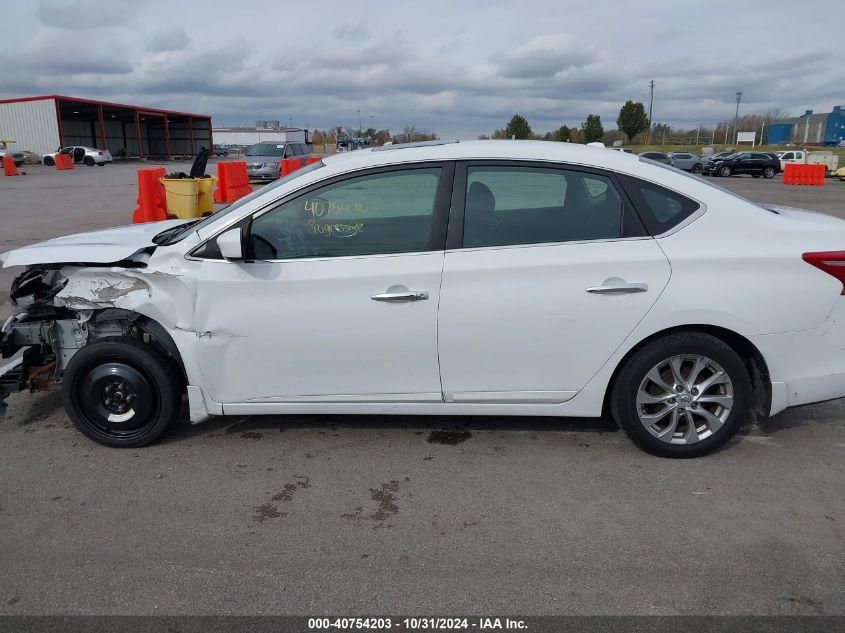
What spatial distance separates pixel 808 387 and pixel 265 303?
3065 mm

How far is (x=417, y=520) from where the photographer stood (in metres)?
3.35

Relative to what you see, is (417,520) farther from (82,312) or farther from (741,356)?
(82,312)

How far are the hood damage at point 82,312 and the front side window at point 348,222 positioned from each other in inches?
22.6

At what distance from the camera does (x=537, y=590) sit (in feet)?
9.25

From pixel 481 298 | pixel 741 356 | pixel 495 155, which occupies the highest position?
pixel 495 155

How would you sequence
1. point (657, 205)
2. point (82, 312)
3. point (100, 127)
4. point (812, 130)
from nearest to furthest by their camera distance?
point (657, 205) < point (82, 312) < point (100, 127) < point (812, 130)

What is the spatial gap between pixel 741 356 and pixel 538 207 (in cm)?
145

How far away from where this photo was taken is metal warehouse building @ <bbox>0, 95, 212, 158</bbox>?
55.5m

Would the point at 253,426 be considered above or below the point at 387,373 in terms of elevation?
below

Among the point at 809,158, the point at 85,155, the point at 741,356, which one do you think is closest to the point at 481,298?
the point at 741,356

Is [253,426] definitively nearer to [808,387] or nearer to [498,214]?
[498,214]

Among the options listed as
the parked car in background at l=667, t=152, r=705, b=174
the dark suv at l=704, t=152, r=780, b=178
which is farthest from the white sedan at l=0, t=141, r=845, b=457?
the parked car in background at l=667, t=152, r=705, b=174

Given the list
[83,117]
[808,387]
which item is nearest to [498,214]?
[808,387]

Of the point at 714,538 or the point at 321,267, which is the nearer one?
the point at 714,538
